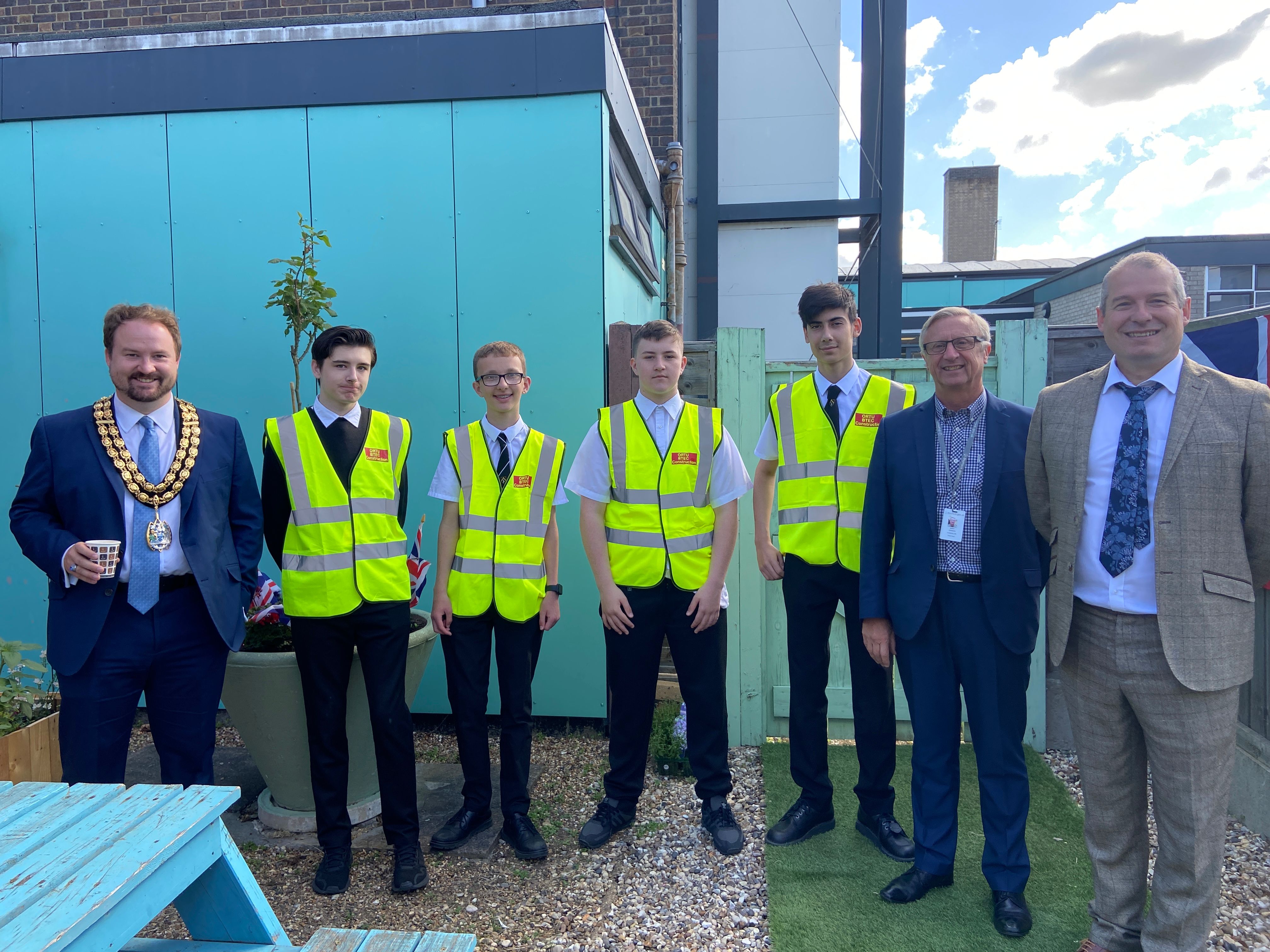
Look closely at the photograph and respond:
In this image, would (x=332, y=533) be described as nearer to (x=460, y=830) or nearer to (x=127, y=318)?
(x=127, y=318)

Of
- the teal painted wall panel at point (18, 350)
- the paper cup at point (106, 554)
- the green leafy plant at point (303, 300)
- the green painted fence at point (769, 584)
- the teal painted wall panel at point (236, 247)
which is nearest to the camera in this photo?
the paper cup at point (106, 554)

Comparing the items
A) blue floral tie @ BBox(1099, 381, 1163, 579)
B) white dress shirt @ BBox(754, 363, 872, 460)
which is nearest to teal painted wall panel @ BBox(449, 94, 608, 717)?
white dress shirt @ BBox(754, 363, 872, 460)

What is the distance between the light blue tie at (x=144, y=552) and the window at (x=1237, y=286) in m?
22.2

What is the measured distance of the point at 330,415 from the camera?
316 cm

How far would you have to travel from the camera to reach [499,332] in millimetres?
4531

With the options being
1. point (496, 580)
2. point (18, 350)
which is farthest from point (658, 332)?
point (18, 350)

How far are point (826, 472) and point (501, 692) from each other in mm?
1618

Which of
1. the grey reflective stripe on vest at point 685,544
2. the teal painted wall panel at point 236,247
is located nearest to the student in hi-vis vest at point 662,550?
the grey reflective stripe on vest at point 685,544

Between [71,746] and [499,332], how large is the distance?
2758 mm

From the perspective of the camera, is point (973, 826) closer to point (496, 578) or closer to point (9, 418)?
point (496, 578)

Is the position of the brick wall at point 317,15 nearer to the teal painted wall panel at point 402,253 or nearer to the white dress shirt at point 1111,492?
the teal painted wall panel at point 402,253

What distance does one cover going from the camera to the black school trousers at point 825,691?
10.5 ft

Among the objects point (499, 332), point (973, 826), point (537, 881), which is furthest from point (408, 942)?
point (499, 332)

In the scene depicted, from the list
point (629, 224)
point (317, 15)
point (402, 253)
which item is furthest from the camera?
point (317, 15)
